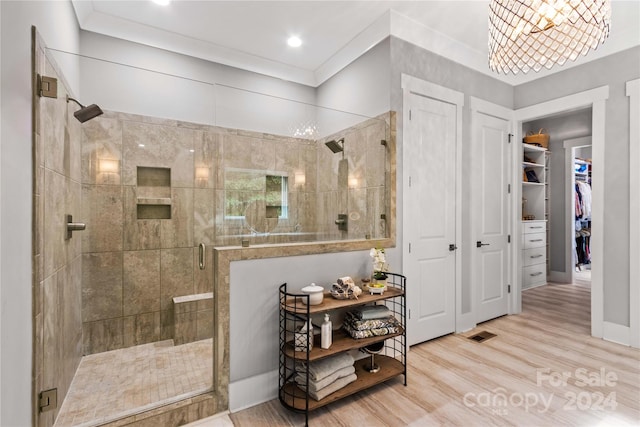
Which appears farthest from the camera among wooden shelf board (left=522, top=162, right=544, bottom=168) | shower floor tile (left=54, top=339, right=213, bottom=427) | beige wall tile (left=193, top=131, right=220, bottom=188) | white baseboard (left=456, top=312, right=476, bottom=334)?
wooden shelf board (left=522, top=162, right=544, bottom=168)

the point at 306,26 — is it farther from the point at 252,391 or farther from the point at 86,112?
the point at 252,391

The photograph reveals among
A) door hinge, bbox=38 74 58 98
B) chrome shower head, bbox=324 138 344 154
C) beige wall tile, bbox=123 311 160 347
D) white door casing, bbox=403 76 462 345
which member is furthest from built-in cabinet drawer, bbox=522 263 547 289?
door hinge, bbox=38 74 58 98

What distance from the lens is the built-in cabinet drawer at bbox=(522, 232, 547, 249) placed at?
4828 mm

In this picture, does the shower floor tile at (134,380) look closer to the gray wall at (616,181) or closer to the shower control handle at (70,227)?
the shower control handle at (70,227)

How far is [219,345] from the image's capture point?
6.22 feet

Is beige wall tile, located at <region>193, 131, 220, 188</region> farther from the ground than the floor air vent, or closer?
farther from the ground

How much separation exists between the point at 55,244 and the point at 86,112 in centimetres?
105

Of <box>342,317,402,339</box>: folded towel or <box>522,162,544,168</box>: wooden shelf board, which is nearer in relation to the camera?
<box>342,317,402,339</box>: folded towel

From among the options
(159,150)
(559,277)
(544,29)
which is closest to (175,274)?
(159,150)

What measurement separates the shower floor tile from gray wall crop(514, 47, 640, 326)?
3.68 meters

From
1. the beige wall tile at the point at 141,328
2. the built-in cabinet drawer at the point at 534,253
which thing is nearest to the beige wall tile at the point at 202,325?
the beige wall tile at the point at 141,328

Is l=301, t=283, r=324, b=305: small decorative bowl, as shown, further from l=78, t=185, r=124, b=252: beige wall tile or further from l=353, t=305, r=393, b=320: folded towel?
l=78, t=185, r=124, b=252: beige wall tile

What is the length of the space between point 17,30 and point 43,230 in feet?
2.94

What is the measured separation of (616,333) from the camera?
283 cm
